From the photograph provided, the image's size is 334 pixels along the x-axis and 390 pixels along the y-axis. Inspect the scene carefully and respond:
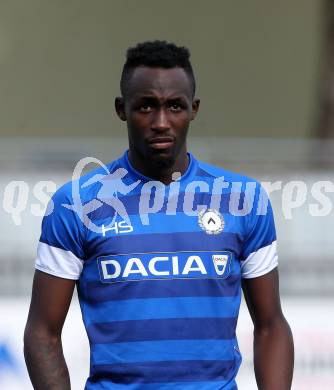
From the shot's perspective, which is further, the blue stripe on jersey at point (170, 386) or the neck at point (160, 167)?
the neck at point (160, 167)

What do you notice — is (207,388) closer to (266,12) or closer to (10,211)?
(10,211)

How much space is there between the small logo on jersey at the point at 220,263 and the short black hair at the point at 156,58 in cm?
54

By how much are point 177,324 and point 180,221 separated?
1.08 ft

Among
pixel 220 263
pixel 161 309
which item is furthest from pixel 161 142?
pixel 161 309

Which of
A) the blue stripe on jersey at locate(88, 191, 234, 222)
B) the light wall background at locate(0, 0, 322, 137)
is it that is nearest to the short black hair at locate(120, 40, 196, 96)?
the blue stripe on jersey at locate(88, 191, 234, 222)

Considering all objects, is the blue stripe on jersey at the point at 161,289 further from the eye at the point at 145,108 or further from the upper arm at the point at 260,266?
the eye at the point at 145,108

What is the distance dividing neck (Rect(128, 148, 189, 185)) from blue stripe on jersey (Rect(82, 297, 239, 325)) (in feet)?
1.38

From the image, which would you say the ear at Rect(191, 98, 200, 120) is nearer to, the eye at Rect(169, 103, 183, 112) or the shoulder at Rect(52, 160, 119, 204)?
the eye at Rect(169, 103, 183, 112)

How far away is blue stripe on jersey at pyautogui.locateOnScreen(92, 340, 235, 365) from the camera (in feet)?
11.5

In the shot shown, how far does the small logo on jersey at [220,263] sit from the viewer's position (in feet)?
11.7

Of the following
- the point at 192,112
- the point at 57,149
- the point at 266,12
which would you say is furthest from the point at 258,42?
the point at 192,112

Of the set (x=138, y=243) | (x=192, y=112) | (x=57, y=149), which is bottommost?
(x=57, y=149)

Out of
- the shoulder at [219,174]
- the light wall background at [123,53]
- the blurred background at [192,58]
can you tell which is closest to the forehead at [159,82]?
the shoulder at [219,174]

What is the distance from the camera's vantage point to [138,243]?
11.7ft
